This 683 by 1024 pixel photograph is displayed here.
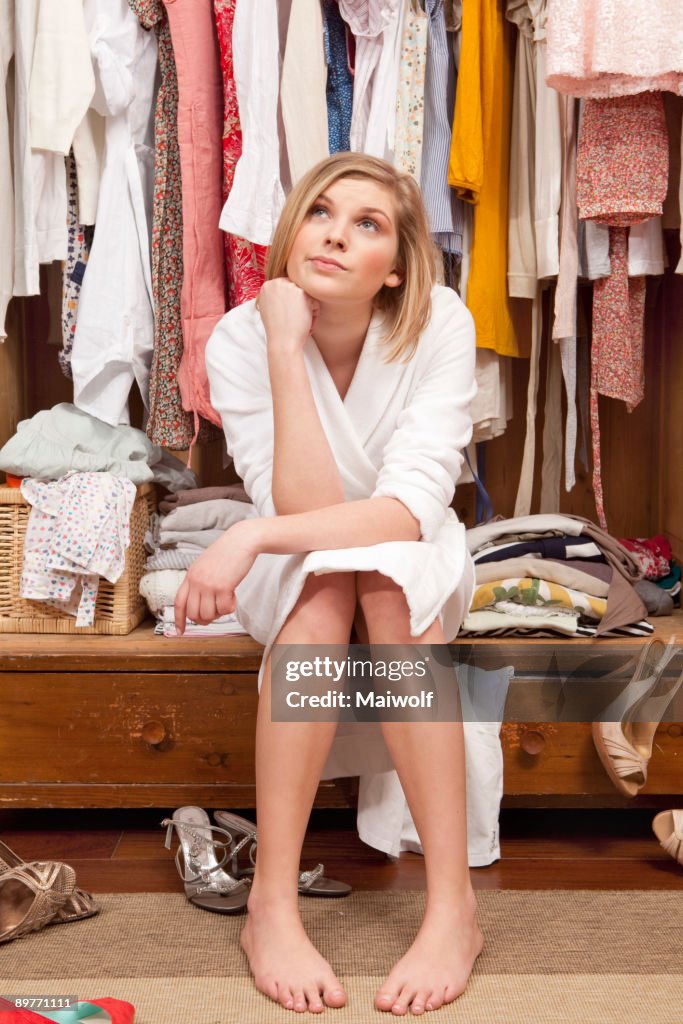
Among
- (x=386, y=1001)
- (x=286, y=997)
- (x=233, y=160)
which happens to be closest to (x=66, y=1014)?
(x=286, y=997)

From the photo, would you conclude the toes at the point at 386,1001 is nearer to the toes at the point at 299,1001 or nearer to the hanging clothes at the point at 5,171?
the toes at the point at 299,1001

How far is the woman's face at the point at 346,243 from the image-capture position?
1490 millimetres

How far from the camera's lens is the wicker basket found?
1947 millimetres

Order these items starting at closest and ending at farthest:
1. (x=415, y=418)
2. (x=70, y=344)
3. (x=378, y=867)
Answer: (x=415, y=418)
(x=378, y=867)
(x=70, y=344)

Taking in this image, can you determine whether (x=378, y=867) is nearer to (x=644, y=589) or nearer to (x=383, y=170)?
(x=644, y=589)

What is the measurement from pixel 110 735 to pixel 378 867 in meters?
0.51

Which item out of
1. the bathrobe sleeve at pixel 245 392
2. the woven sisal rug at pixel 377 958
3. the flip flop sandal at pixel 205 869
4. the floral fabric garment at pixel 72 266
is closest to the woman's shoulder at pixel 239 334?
the bathrobe sleeve at pixel 245 392

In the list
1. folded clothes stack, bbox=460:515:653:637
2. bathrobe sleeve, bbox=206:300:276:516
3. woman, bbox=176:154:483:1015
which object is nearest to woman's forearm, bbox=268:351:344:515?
woman, bbox=176:154:483:1015

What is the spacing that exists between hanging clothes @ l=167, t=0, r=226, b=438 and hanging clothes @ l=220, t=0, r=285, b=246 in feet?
0.30

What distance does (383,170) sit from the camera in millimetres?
1556

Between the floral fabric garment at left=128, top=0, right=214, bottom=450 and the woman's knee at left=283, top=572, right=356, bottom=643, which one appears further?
the floral fabric garment at left=128, top=0, right=214, bottom=450

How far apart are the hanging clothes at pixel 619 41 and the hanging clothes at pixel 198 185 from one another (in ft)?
2.14

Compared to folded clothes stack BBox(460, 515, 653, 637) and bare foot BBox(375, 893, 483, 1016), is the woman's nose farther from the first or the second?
bare foot BBox(375, 893, 483, 1016)

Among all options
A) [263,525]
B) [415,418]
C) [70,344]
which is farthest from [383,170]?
[70,344]
